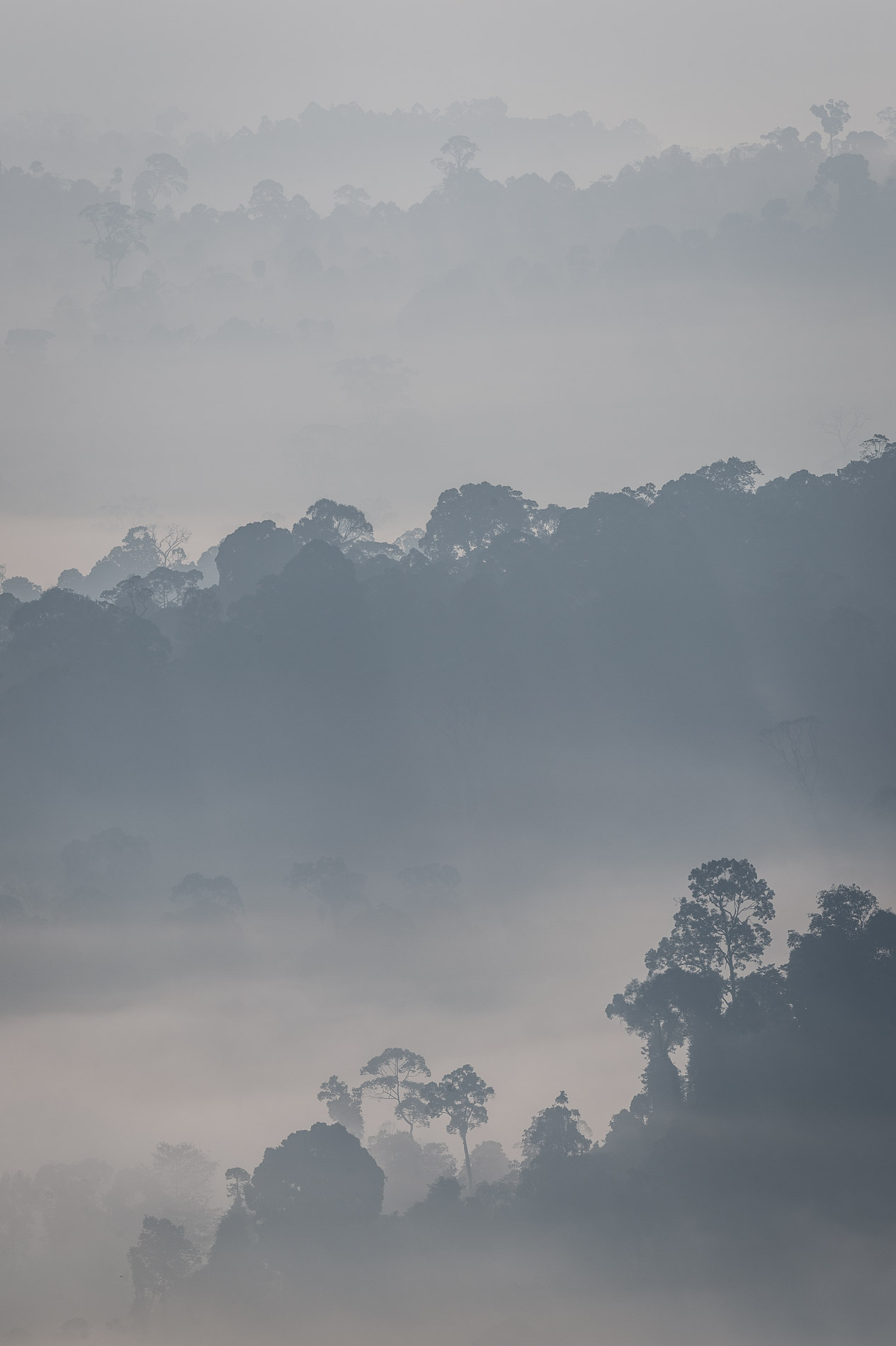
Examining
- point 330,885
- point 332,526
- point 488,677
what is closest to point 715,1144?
point 330,885

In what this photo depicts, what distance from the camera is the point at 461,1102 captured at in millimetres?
66625

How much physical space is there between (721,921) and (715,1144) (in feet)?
31.8

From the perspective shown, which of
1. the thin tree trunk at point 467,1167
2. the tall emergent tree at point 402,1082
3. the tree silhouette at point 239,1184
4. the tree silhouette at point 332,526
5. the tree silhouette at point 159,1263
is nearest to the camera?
the tree silhouette at point 239,1184

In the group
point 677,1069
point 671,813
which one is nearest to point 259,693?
point 671,813

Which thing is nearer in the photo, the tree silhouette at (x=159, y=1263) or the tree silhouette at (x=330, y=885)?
the tree silhouette at (x=159, y=1263)

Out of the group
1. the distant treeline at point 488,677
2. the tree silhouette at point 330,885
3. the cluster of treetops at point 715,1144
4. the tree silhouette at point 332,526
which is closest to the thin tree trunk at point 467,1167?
the cluster of treetops at point 715,1144

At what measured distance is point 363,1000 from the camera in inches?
3415

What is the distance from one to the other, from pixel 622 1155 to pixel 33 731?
51.6 m

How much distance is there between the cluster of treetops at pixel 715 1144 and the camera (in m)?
55.2

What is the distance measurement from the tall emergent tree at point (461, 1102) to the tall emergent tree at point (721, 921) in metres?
12.3

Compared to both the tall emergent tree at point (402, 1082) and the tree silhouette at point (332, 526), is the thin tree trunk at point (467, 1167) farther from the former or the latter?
the tree silhouette at point (332, 526)

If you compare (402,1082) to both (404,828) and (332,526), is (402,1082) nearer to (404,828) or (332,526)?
(404,828)

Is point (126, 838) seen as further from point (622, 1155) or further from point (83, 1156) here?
point (622, 1155)

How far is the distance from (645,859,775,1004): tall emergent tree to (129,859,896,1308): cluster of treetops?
157mm
